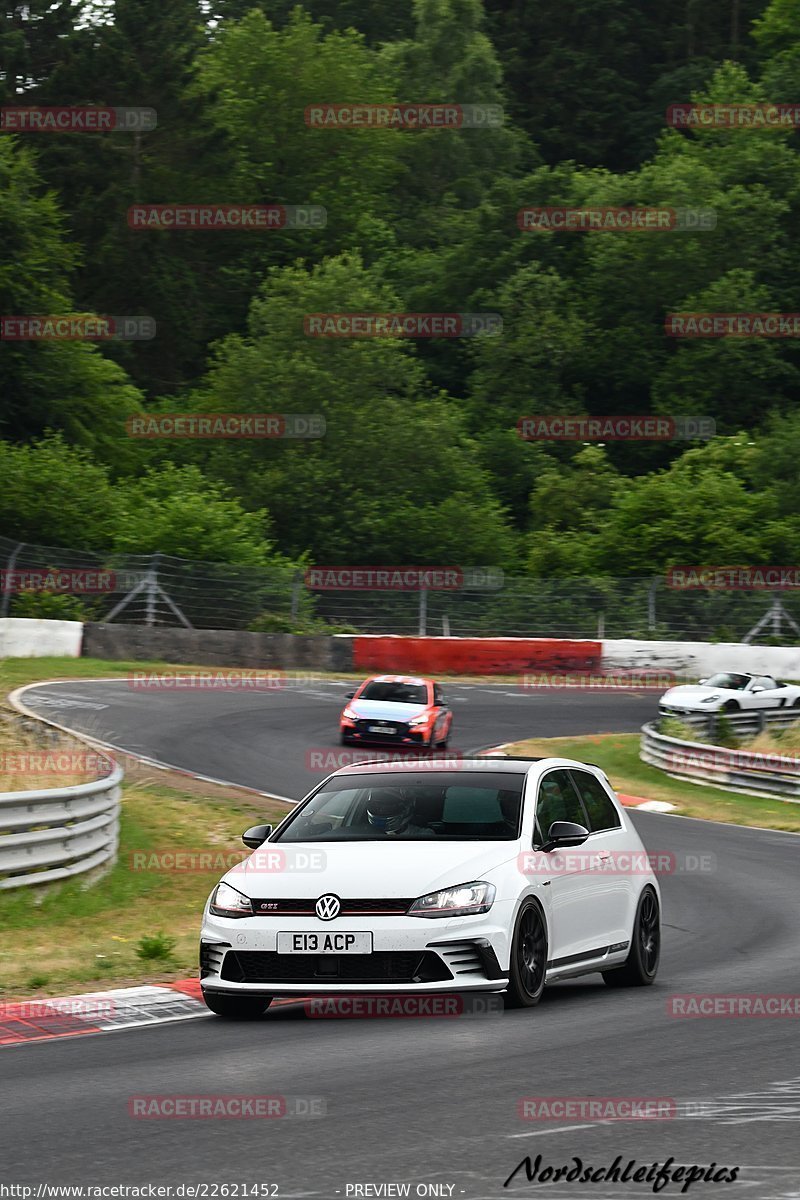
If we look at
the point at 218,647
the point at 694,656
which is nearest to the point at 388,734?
the point at 218,647

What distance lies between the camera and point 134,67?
234ft

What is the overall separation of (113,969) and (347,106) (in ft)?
245

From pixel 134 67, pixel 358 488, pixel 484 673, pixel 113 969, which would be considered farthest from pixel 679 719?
pixel 134 67

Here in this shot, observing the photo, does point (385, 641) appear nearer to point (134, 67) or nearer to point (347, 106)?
point (134, 67)

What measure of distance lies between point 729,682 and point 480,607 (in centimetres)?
728

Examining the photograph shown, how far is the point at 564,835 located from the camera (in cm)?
1002

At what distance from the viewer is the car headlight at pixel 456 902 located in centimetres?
920

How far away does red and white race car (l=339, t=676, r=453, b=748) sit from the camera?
1091 inches

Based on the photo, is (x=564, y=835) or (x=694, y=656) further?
(x=694, y=656)

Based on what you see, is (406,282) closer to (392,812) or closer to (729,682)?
(729,682)

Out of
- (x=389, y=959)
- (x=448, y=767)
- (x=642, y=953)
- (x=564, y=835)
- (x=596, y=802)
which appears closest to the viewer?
(x=389, y=959)

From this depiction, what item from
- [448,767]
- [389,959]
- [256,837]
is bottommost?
[389,959]

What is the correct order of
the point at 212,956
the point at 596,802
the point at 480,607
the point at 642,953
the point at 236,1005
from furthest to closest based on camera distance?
the point at 480,607 < the point at 596,802 < the point at 642,953 < the point at 236,1005 < the point at 212,956

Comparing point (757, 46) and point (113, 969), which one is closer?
point (113, 969)
